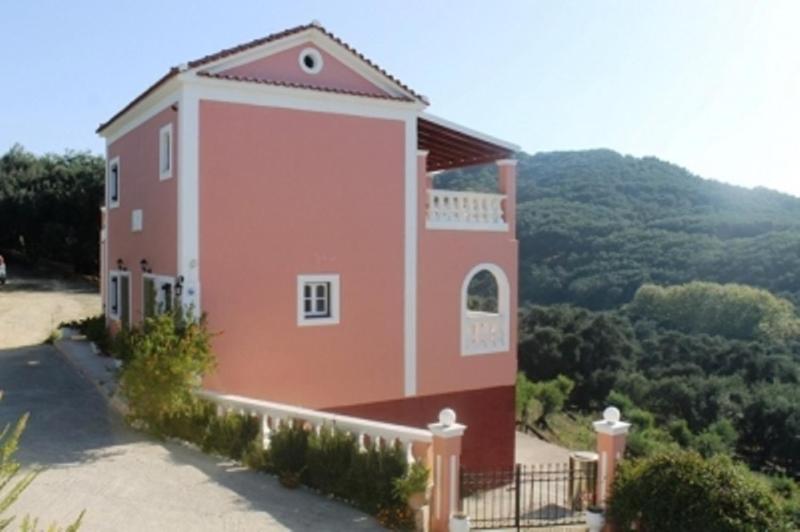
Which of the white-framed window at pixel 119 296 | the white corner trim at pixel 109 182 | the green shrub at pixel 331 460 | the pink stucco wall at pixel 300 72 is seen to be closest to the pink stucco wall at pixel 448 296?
the pink stucco wall at pixel 300 72

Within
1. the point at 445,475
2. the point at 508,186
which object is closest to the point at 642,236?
the point at 508,186

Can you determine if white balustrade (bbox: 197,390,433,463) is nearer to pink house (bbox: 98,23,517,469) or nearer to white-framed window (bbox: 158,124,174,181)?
pink house (bbox: 98,23,517,469)

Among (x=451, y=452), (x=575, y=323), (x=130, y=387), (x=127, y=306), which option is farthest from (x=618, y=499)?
(x=575, y=323)

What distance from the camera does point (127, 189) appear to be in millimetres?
17906

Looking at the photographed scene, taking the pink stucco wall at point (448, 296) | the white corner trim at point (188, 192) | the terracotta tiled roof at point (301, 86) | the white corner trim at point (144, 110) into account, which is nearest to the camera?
the white corner trim at point (188, 192)

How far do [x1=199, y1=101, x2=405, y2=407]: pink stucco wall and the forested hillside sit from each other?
44.6 meters

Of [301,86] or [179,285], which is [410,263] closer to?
[301,86]

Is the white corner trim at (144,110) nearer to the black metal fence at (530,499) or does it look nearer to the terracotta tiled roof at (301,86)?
the terracotta tiled roof at (301,86)

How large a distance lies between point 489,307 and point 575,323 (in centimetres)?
967

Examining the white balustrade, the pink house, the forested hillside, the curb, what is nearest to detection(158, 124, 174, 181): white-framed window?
the pink house

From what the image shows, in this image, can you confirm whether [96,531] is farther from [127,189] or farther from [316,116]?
[127,189]

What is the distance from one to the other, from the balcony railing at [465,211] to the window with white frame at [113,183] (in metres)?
8.63

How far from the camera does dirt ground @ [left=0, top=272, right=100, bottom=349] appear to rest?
2362 cm

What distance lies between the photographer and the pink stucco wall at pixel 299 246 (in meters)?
13.7
